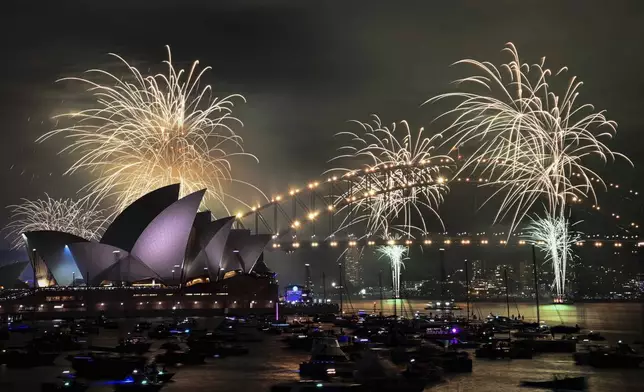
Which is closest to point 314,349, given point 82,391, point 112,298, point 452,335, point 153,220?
point 82,391

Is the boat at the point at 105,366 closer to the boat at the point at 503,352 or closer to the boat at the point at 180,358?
the boat at the point at 180,358

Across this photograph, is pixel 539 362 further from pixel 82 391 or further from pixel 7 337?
pixel 7 337

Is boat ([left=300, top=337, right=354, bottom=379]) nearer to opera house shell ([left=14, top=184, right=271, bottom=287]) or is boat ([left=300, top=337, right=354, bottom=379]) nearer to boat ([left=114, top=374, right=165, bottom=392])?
boat ([left=114, top=374, right=165, bottom=392])

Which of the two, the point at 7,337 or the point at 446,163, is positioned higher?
the point at 446,163

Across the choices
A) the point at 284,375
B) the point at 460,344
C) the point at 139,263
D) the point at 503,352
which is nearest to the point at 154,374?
the point at 284,375

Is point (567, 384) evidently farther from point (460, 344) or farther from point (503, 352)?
point (460, 344)

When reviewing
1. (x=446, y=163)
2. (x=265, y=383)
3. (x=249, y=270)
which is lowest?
(x=265, y=383)

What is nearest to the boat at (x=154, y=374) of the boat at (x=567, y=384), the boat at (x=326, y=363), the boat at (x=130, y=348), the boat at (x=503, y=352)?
the boat at (x=326, y=363)
